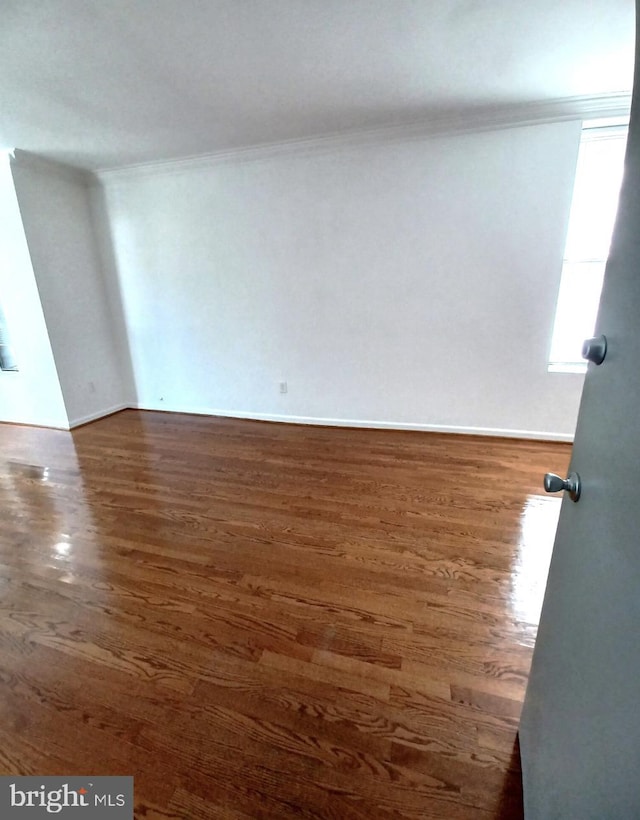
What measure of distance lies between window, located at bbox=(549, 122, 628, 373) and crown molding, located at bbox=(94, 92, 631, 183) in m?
0.14

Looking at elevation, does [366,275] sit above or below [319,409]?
above

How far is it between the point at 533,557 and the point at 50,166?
5.02 metres

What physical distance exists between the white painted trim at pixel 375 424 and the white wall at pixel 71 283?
0.67 meters

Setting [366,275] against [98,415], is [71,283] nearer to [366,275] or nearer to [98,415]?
[98,415]

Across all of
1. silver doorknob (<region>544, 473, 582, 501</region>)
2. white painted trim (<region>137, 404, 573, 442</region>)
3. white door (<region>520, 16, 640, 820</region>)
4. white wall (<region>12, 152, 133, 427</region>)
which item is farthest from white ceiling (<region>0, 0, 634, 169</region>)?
white painted trim (<region>137, 404, 573, 442</region>)

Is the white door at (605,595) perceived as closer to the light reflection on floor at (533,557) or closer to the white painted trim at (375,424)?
the light reflection on floor at (533,557)

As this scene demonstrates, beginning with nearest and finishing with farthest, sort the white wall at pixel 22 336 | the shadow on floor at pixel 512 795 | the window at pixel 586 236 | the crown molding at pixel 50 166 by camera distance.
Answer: the shadow on floor at pixel 512 795
the window at pixel 586 236
the crown molding at pixel 50 166
the white wall at pixel 22 336

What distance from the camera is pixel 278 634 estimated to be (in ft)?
4.50

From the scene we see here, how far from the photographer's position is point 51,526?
208 centimetres

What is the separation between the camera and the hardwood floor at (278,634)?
0.98 meters

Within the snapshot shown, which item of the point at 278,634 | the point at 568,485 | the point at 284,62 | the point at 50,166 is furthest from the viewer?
the point at 50,166

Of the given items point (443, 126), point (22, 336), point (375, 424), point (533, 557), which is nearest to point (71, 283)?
point (22, 336)

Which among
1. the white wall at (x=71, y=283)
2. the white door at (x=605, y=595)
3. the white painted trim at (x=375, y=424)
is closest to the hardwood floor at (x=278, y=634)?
the white door at (x=605, y=595)

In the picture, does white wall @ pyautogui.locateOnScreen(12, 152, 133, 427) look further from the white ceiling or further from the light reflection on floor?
the light reflection on floor
